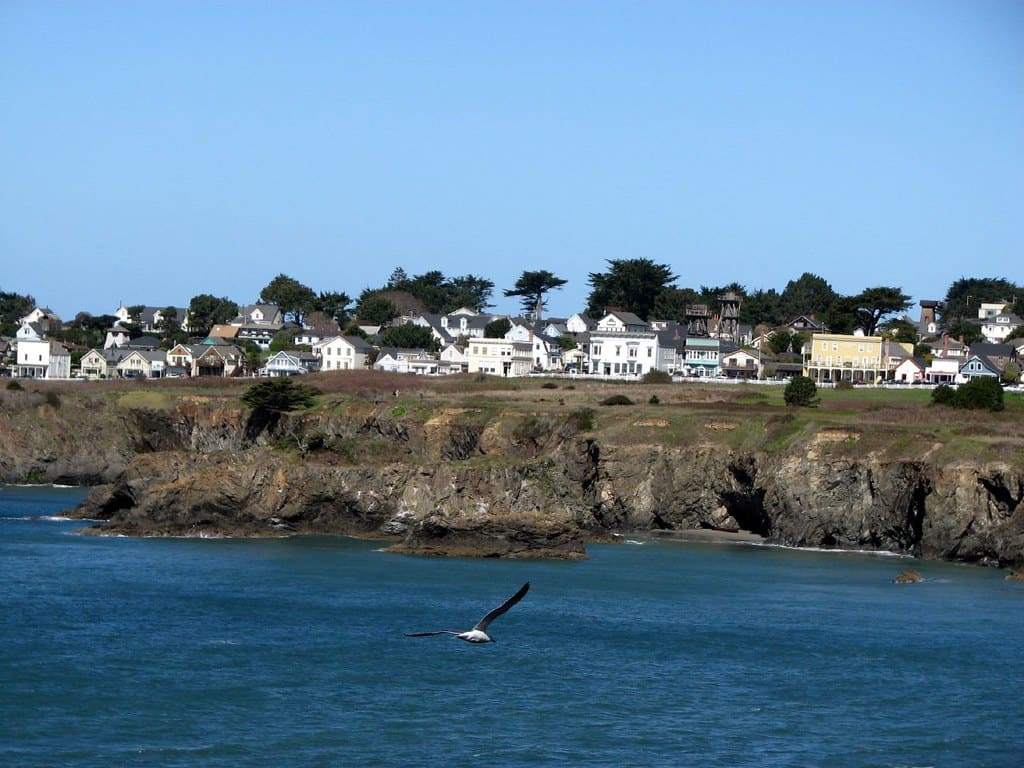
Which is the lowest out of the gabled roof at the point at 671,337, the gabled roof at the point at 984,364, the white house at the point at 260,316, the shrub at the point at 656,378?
the shrub at the point at 656,378

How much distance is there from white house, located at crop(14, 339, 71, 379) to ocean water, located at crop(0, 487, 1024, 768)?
76.4 m

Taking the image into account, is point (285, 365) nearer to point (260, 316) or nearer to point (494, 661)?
point (260, 316)

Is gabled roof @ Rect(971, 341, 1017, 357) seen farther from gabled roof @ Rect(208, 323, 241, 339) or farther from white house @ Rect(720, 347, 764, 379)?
gabled roof @ Rect(208, 323, 241, 339)

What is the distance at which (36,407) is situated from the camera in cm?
10200

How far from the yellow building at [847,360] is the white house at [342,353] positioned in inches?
1598

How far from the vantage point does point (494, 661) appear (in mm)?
47156

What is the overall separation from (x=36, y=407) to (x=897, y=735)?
7596cm

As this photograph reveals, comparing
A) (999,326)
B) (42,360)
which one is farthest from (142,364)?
(999,326)

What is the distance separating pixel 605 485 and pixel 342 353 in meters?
65.1

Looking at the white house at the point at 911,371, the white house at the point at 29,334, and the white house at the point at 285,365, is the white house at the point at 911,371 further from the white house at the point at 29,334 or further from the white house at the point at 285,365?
the white house at the point at 29,334

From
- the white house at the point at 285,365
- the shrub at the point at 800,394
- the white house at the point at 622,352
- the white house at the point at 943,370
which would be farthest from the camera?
the white house at the point at 285,365

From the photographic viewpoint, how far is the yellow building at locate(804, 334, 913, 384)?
127500 mm

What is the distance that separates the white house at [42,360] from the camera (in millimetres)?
140875

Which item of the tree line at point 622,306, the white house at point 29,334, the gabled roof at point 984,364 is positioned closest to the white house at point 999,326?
the tree line at point 622,306
